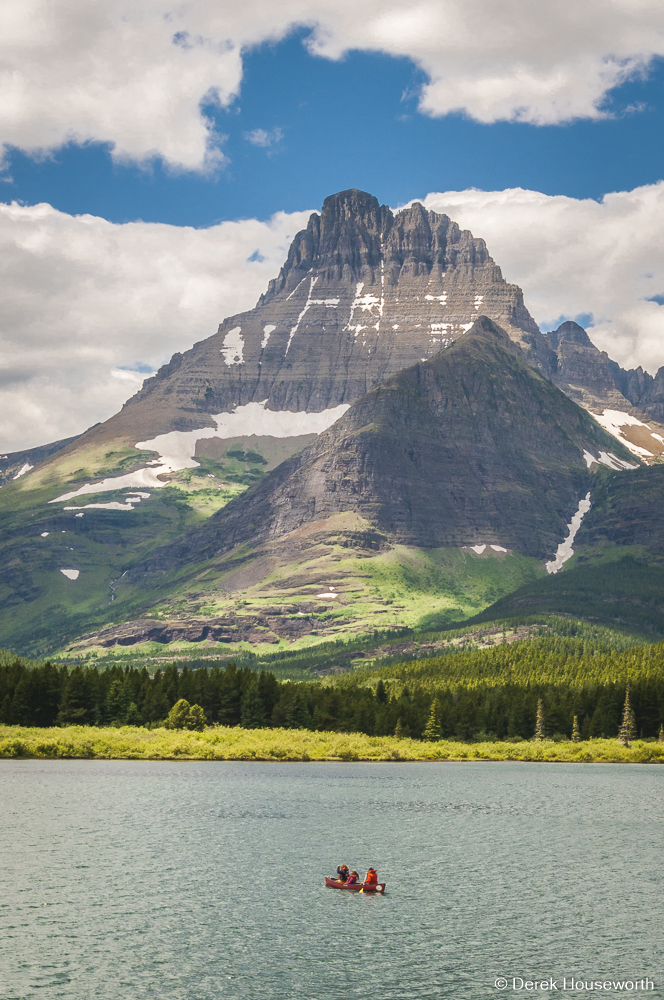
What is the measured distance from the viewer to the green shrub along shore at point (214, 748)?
173 meters

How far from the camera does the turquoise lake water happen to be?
55.9 meters

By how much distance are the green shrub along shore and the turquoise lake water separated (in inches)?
1452

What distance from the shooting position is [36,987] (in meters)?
52.8

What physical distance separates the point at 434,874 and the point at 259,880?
13470 mm

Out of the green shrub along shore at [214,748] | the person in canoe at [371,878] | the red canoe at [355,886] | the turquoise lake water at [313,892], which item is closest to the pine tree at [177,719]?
the green shrub along shore at [214,748]

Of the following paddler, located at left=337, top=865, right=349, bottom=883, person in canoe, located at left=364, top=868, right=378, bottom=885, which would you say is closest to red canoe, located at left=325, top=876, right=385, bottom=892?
person in canoe, located at left=364, top=868, right=378, bottom=885

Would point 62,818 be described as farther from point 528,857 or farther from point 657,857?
point 657,857

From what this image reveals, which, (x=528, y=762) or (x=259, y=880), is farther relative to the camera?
(x=528, y=762)

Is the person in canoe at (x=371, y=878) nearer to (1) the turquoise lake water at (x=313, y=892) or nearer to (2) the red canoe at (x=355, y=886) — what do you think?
(2) the red canoe at (x=355, y=886)

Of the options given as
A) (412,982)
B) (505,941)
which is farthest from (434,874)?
(412,982)

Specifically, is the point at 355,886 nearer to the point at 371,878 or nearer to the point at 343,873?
the point at 371,878

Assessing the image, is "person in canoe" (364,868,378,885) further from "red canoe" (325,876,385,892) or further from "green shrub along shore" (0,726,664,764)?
"green shrub along shore" (0,726,664,764)

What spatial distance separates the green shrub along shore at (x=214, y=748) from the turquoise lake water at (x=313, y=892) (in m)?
36.9

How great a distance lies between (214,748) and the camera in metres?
184
